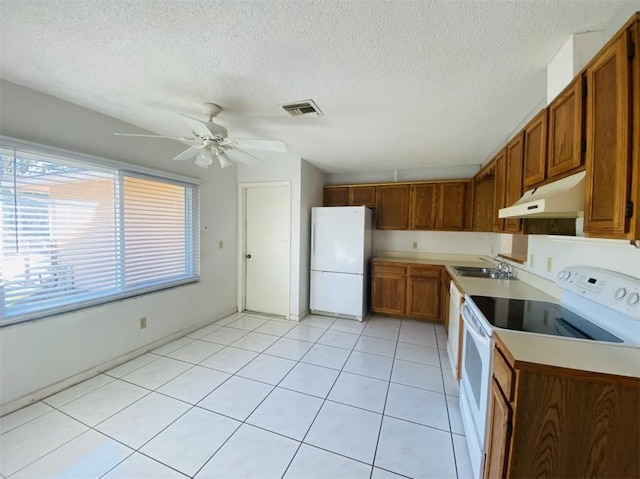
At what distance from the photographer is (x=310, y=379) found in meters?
2.30

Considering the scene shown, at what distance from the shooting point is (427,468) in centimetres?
146

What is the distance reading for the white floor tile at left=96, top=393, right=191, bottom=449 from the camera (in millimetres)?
1646

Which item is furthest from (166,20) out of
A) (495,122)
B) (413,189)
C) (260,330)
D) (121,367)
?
(413,189)

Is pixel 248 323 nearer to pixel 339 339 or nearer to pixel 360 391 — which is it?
pixel 339 339

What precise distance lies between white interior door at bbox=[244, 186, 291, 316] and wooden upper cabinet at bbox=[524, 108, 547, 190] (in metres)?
2.77

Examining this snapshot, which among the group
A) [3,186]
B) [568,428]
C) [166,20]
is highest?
[166,20]

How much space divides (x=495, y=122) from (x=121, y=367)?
4257 mm

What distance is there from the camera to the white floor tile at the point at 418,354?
2.63m

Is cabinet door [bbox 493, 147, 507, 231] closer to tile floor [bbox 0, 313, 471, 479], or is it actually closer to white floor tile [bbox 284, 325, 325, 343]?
tile floor [bbox 0, 313, 471, 479]

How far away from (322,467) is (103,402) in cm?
176

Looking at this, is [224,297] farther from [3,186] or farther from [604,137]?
[604,137]

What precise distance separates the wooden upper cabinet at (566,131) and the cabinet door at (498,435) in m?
1.14

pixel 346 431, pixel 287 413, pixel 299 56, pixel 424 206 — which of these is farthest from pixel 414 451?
pixel 424 206

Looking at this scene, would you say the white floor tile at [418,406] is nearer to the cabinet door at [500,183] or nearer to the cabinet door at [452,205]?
the cabinet door at [500,183]
